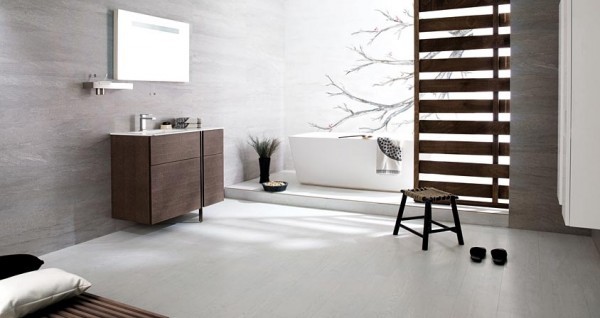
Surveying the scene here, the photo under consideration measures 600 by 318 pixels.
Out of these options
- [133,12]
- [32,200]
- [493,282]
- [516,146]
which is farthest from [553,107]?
[32,200]

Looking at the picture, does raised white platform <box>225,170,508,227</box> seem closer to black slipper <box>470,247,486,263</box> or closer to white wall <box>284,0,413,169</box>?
black slipper <box>470,247,486,263</box>

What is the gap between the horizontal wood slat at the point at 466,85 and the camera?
188 inches

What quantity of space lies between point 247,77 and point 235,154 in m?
1.02

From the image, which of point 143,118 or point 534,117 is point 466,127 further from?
point 143,118

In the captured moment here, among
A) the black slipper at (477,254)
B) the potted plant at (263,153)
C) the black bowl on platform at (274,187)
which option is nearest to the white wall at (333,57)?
the potted plant at (263,153)

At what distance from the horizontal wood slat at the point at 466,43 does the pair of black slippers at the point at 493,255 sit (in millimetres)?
2090

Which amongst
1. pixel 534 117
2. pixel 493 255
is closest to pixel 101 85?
pixel 493 255

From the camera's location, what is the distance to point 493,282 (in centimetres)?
322

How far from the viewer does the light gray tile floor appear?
9.34 feet

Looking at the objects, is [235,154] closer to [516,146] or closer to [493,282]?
[516,146]

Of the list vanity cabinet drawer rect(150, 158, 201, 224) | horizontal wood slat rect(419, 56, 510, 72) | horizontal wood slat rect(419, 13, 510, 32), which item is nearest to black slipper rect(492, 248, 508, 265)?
horizontal wood slat rect(419, 56, 510, 72)

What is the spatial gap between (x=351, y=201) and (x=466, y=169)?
1209mm

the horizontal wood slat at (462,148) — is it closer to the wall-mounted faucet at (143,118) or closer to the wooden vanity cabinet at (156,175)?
the wooden vanity cabinet at (156,175)

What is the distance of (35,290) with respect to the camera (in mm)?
2234
